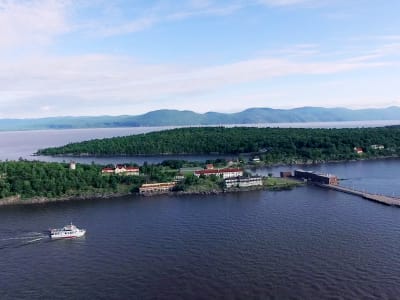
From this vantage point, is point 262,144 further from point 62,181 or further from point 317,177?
point 62,181

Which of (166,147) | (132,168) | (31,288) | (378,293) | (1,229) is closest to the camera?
(378,293)

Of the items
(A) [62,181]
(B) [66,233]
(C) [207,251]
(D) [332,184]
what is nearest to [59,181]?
(A) [62,181]

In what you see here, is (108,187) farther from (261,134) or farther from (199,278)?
(261,134)

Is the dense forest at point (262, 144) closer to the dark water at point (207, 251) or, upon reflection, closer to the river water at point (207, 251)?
the river water at point (207, 251)

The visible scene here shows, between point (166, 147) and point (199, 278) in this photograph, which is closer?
point (199, 278)

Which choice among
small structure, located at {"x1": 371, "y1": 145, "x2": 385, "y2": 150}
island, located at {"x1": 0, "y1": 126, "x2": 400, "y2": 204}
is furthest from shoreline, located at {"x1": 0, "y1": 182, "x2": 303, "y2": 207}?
small structure, located at {"x1": 371, "y1": 145, "x2": 385, "y2": 150}

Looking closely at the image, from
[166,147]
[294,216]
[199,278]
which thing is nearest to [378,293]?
[199,278]

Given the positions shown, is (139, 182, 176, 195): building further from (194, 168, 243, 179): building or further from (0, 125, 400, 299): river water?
(194, 168, 243, 179): building

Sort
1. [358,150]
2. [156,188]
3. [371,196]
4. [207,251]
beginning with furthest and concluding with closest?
[358,150] < [156,188] < [371,196] < [207,251]

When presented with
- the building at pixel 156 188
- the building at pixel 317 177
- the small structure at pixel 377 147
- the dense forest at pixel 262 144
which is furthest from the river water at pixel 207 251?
the small structure at pixel 377 147
